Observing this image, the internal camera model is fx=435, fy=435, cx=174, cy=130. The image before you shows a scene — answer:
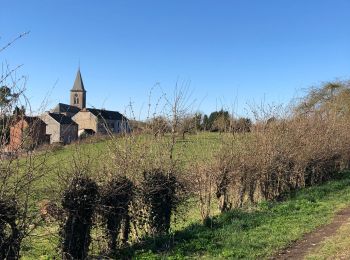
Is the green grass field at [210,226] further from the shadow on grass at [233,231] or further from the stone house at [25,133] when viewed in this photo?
the stone house at [25,133]

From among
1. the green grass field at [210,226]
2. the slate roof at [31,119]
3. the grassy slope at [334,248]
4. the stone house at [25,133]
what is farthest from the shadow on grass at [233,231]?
the slate roof at [31,119]

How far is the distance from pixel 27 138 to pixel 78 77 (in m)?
147

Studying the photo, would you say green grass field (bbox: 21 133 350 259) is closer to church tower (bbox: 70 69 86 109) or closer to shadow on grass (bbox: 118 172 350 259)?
shadow on grass (bbox: 118 172 350 259)

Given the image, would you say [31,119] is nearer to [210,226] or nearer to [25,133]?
[25,133]

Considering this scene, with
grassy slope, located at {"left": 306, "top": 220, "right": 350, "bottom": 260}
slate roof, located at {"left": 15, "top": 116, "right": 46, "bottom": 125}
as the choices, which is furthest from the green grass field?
grassy slope, located at {"left": 306, "top": 220, "right": 350, "bottom": 260}

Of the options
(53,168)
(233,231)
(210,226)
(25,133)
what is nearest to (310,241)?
(233,231)

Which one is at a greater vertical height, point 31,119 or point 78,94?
point 78,94

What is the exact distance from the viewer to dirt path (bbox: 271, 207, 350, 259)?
7.95 metres

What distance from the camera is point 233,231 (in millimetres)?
9625

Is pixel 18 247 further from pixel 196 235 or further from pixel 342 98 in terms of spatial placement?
pixel 342 98

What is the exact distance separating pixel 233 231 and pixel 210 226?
3.15 feet

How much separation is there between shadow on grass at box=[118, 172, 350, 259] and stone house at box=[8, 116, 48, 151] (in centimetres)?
284

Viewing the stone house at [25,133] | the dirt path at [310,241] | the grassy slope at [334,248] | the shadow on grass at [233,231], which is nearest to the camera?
the stone house at [25,133]

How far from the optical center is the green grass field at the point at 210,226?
24.6 ft
